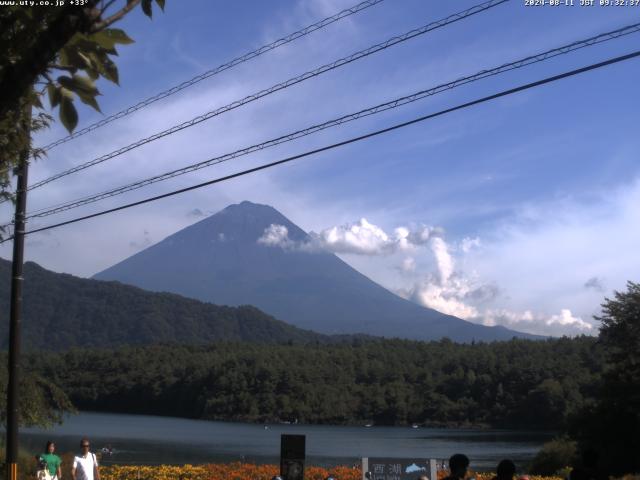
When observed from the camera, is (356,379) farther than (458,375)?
Yes

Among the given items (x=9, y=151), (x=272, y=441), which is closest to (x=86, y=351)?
(x=272, y=441)

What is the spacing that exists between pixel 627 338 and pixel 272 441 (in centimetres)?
3237

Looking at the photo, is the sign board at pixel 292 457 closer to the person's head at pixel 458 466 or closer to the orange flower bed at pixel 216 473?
the orange flower bed at pixel 216 473

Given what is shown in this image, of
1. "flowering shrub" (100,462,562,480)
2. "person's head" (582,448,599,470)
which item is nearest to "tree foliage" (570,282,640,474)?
"flowering shrub" (100,462,562,480)

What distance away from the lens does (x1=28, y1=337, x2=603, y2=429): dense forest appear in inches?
3735

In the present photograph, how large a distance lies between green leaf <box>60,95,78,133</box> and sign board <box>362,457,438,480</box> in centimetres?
944

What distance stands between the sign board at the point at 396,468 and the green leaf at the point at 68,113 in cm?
944

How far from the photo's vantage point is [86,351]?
115 meters

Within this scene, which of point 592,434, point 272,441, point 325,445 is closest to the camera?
point 592,434

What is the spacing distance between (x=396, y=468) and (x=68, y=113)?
964 cm

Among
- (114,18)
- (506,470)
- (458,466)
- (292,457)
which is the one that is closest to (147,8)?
(114,18)

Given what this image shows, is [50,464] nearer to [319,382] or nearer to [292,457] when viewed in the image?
[292,457]

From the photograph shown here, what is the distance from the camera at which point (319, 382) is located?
360ft

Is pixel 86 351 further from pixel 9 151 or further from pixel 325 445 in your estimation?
pixel 9 151
